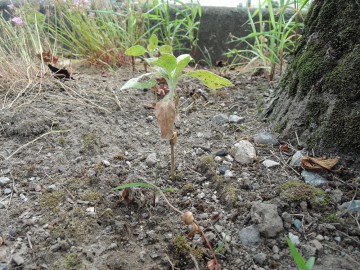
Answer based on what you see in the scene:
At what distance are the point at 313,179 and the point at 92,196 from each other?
75 cm

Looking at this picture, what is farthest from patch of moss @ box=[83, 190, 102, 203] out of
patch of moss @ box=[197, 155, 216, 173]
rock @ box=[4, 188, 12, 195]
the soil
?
patch of moss @ box=[197, 155, 216, 173]

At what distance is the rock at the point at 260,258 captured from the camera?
3.01ft

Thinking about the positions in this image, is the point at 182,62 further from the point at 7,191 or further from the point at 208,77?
the point at 7,191

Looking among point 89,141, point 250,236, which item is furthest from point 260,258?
point 89,141

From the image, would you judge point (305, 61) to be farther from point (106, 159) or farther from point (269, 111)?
point (106, 159)

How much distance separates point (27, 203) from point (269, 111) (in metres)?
1.11

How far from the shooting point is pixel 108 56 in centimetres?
271

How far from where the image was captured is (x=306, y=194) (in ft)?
3.51

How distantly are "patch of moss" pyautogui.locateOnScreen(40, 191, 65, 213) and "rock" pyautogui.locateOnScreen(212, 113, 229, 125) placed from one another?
84 cm

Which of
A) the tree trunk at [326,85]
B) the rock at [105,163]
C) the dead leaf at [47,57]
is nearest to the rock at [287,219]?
the tree trunk at [326,85]

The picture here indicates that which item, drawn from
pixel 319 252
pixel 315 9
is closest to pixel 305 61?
pixel 315 9

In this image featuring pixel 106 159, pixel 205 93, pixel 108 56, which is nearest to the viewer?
pixel 106 159

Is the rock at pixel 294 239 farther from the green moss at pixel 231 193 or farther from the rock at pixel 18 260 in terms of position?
the rock at pixel 18 260

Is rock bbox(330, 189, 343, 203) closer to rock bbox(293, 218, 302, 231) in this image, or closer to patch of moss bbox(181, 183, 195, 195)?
rock bbox(293, 218, 302, 231)
